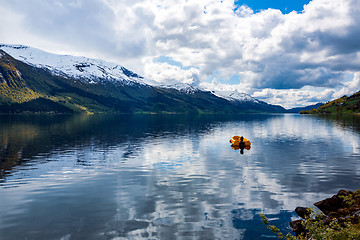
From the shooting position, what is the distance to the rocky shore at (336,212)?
18.8m

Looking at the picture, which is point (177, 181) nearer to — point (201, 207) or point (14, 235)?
point (201, 207)

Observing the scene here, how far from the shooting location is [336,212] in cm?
2125

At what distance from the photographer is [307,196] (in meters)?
28.6

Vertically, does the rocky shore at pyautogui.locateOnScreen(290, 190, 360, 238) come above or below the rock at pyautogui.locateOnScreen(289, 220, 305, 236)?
above

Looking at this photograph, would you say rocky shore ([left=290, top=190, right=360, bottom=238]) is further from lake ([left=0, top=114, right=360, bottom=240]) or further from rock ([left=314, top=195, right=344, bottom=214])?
lake ([left=0, top=114, right=360, bottom=240])

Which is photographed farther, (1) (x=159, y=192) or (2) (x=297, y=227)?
(1) (x=159, y=192)

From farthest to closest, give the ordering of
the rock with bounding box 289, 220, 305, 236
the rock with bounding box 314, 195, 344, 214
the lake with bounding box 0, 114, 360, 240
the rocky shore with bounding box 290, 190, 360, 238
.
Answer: the rock with bounding box 314, 195, 344, 214 < the lake with bounding box 0, 114, 360, 240 < the rock with bounding box 289, 220, 305, 236 < the rocky shore with bounding box 290, 190, 360, 238

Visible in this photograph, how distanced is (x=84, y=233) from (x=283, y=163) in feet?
134

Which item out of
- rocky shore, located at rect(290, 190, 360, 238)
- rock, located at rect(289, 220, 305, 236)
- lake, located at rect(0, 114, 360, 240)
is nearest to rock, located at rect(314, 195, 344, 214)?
rocky shore, located at rect(290, 190, 360, 238)

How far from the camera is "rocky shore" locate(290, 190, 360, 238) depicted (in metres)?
18.8

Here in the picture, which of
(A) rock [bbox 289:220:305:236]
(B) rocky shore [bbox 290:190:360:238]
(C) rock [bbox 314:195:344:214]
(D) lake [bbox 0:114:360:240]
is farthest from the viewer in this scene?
(C) rock [bbox 314:195:344:214]

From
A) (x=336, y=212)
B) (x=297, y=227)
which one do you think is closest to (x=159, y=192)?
(x=297, y=227)

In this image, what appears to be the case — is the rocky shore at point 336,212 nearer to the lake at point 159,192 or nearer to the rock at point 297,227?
the rock at point 297,227

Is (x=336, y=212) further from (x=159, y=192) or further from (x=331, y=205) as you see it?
(x=159, y=192)
